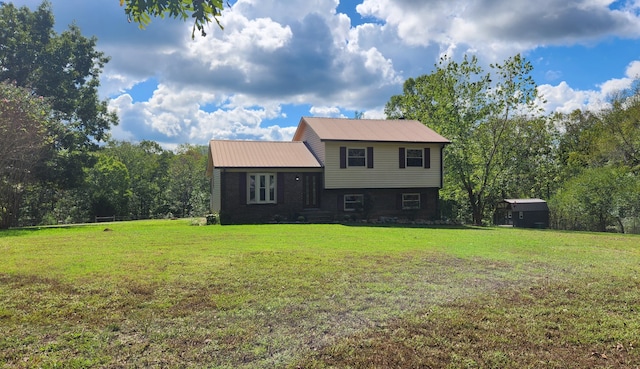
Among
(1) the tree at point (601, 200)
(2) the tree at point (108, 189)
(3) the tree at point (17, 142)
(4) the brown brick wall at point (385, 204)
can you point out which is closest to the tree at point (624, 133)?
(1) the tree at point (601, 200)

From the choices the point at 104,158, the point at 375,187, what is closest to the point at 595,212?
the point at 375,187

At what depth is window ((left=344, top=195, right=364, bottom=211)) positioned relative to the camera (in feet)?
69.5

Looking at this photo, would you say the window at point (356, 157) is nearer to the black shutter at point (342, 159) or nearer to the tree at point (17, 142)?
the black shutter at point (342, 159)

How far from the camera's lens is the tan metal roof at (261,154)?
19.4m

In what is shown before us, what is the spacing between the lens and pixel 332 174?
20.5 meters

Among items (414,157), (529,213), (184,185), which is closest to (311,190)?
(414,157)

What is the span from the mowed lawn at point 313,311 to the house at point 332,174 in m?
11.1

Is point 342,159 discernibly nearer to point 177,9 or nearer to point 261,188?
point 261,188

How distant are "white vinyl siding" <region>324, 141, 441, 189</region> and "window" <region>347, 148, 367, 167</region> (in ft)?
0.77

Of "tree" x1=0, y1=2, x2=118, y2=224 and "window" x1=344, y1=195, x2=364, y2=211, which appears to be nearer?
"window" x1=344, y1=195, x2=364, y2=211

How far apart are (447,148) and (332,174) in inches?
369

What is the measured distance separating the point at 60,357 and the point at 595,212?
2433 centimetres

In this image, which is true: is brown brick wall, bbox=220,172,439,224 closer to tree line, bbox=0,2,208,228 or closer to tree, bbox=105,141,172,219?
tree line, bbox=0,2,208,228

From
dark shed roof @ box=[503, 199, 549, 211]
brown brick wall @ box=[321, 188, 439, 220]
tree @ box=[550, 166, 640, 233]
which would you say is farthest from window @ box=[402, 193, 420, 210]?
tree @ box=[550, 166, 640, 233]
